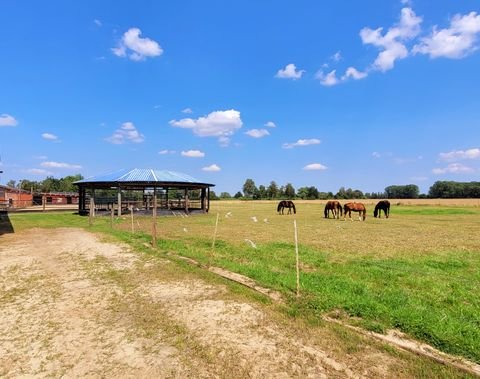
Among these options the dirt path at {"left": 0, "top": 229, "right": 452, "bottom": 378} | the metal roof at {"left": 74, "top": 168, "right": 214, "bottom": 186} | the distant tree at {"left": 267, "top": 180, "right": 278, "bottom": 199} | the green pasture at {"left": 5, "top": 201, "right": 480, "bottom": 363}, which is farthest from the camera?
the distant tree at {"left": 267, "top": 180, "right": 278, "bottom": 199}

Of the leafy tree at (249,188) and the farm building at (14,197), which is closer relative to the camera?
the farm building at (14,197)

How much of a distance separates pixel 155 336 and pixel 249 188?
125 metres

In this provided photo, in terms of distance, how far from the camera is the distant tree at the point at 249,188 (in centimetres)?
12722

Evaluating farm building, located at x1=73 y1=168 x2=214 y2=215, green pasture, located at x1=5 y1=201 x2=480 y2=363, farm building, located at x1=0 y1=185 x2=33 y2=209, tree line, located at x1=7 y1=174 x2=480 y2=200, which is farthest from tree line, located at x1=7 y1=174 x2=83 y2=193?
green pasture, located at x1=5 y1=201 x2=480 y2=363

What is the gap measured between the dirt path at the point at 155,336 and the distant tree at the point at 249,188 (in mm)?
119640

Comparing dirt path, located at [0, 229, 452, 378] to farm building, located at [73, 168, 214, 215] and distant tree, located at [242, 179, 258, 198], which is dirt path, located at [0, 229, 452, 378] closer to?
farm building, located at [73, 168, 214, 215]

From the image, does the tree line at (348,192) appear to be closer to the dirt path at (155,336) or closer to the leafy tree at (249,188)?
the leafy tree at (249,188)

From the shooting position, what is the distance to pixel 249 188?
129250 millimetres

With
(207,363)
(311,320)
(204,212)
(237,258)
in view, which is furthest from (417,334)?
(204,212)

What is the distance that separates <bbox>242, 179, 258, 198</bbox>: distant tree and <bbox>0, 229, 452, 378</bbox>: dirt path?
119640 millimetres

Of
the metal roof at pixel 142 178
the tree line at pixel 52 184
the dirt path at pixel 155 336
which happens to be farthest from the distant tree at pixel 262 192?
the dirt path at pixel 155 336

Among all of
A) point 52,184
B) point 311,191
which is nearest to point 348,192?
point 311,191

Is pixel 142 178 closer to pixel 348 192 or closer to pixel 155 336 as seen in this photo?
pixel 155 336

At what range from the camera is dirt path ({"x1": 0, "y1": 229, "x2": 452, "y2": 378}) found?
139 inches
